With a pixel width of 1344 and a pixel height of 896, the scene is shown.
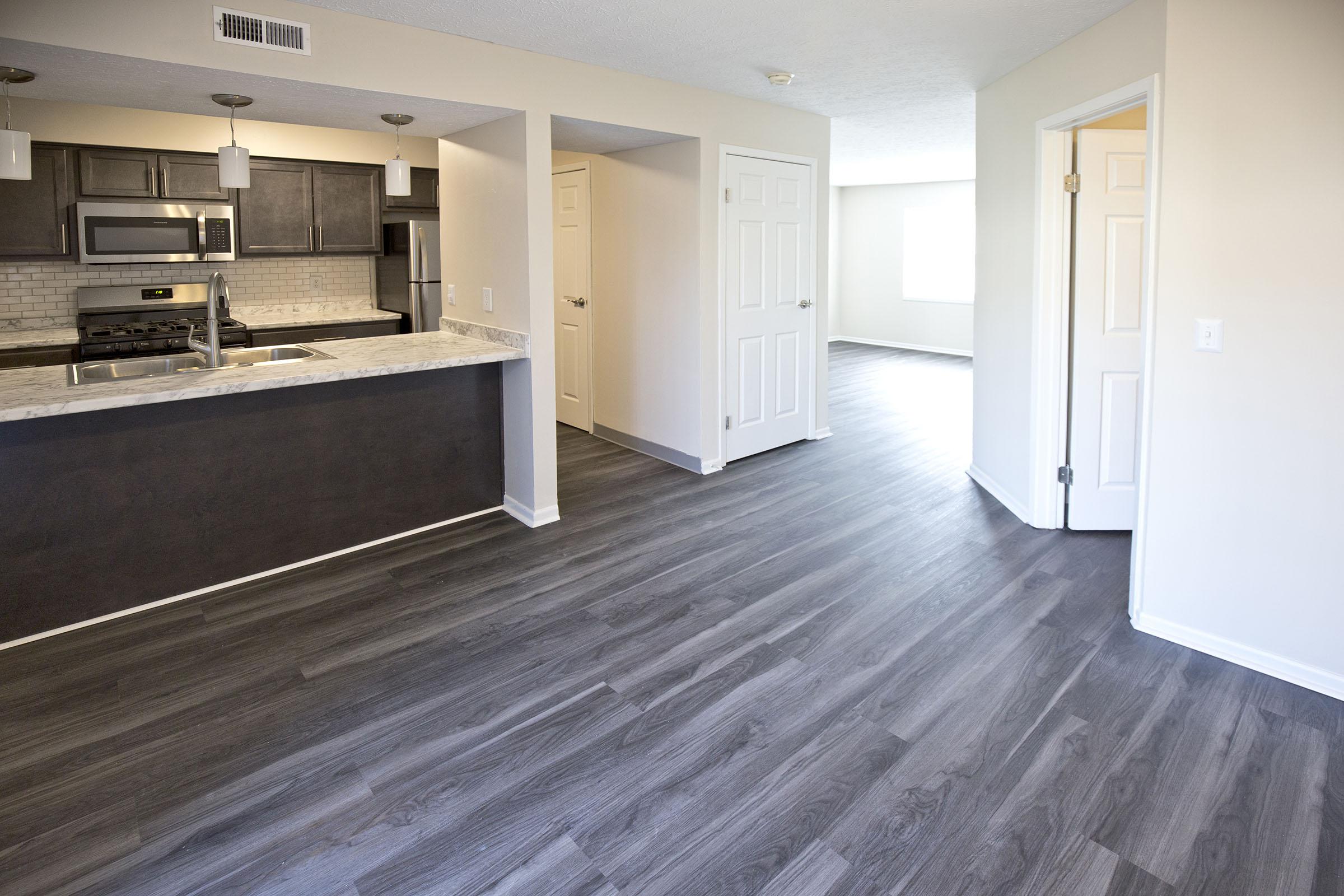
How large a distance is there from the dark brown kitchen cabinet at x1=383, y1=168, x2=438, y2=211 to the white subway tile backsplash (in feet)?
1.83

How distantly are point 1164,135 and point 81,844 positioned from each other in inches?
158

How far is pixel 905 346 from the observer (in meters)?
11.5

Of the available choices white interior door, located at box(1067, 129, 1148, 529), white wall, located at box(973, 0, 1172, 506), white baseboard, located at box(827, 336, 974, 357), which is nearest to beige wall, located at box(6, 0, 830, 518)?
white wall, located at box(973, 0, 1172, 506)

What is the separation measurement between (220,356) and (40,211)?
2473 millimetres

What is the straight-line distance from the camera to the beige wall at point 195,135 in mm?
5164

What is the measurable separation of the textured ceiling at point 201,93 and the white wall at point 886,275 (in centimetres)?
810

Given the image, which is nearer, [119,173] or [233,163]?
[233,163]

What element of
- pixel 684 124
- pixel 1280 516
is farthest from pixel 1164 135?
pixel 684 124

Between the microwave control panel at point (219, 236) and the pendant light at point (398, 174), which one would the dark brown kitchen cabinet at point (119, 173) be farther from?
the pendant light at point (398, 174)

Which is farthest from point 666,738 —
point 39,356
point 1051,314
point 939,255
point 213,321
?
point 939,255

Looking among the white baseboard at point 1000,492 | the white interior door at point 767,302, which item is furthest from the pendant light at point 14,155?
the white baseboard at point 1000,492

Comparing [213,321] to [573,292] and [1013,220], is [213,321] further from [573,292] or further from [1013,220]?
[1013,220]

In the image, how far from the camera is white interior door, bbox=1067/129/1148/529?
12.9ft

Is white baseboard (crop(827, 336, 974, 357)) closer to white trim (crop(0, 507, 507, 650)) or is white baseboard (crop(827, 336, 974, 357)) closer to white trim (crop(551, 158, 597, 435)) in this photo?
white trim (crop(551, 158, 597, 435))
